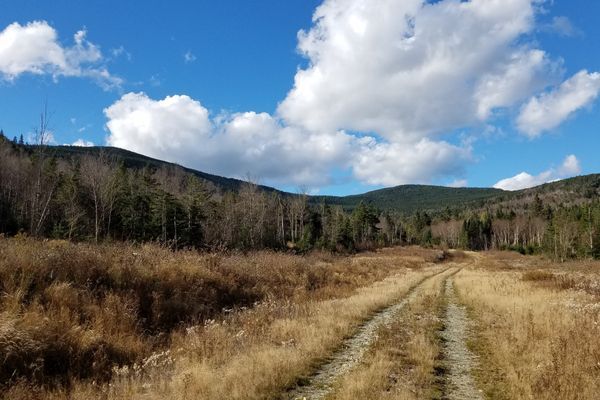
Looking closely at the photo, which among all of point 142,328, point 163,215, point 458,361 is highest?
point 163,215

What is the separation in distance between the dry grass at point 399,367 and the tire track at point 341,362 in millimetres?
231

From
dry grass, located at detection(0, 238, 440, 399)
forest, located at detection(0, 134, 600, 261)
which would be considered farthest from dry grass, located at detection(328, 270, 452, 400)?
forest, located at detection(0, 134, 600, 261)

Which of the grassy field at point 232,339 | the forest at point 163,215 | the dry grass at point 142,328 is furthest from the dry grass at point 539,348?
the forest at point 163,215

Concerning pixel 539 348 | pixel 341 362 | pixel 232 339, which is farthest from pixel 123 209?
pixel 539 348

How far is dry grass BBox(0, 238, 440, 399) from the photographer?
7035 millimetres

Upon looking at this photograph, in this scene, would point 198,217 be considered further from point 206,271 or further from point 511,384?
point 511,384

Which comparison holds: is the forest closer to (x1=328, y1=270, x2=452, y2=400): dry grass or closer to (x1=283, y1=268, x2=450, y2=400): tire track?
(x1=283, y1=268, x2=450, y2=400): tire track

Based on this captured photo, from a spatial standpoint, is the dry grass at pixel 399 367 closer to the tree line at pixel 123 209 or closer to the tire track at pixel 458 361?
the tire track at pixel 458 361

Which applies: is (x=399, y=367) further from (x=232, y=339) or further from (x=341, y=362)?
(x=232, y=339)

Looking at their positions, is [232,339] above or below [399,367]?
above

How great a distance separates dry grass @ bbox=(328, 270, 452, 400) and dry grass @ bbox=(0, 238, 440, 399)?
3.70 ft

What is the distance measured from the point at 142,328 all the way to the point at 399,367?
6461 millimetres

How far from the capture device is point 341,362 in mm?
8547

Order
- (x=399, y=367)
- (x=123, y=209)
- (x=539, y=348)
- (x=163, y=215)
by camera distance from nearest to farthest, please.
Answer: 1. (x=399, y=367)
2. (x=539, y=348)
3. (x=163, y=215)
4. (x=123, y=209)
